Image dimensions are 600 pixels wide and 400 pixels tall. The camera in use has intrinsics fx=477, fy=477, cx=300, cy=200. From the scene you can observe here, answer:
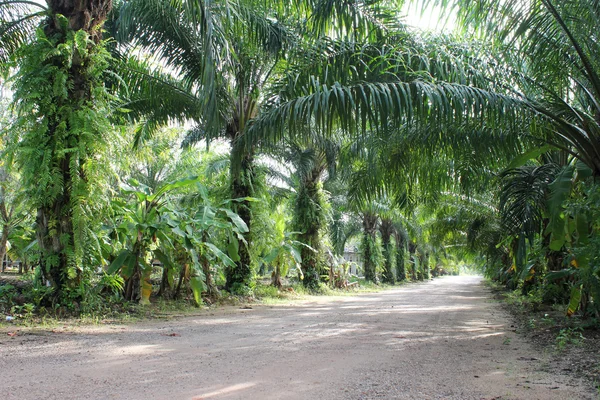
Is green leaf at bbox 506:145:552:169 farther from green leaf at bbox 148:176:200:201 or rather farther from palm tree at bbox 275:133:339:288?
palm tree at bbox 275:133:339:288

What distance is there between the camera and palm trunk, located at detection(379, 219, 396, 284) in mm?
30953

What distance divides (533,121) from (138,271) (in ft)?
22.4

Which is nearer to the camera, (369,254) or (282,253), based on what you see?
(282,253)

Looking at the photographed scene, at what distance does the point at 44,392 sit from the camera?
10.6 feet

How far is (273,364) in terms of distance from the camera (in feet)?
14.3

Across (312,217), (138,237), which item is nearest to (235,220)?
(138,237)

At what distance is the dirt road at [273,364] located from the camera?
135 inches

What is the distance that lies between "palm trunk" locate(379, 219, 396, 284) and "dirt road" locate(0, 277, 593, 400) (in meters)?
24.3

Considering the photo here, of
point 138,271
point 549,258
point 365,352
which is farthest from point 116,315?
point 549,258

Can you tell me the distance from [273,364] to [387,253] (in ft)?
89.4

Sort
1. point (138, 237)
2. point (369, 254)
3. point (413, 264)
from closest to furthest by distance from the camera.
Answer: point (138, 237) < point (369, 254) < point (413, 264)

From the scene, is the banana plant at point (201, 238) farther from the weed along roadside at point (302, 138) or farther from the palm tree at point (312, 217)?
the palm tree at point (312, 217)

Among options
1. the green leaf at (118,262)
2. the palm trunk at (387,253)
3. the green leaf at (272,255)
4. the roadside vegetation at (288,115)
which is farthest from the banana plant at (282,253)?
the palm trunk at (387,253)

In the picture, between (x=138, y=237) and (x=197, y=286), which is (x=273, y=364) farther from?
(x=197, y=286)
